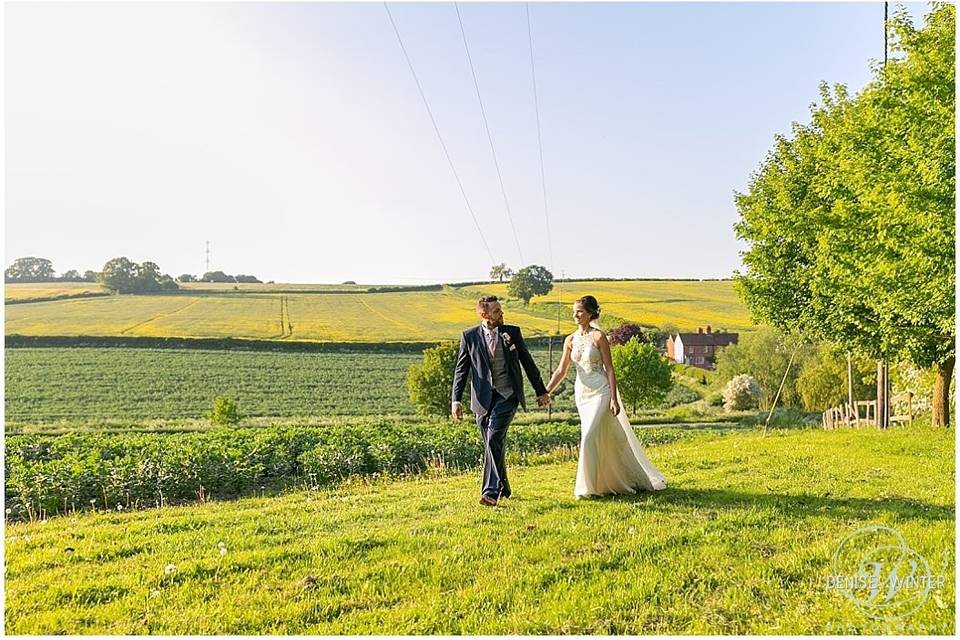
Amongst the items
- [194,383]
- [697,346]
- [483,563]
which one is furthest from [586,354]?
[697,346]

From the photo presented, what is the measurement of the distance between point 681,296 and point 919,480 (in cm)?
7046

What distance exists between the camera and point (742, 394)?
156ft

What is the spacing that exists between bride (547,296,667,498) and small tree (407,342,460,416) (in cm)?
3029

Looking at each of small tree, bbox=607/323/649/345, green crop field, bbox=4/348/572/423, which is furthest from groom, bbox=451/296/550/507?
small tree, bbox=607/323/649/345

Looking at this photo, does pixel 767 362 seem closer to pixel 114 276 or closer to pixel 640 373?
pixel 640 373

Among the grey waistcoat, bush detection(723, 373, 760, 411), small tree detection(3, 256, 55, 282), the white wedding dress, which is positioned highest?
small tree detection(3, 256, 55, 282)

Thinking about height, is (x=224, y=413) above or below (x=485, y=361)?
below

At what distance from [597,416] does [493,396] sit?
121 centimetres

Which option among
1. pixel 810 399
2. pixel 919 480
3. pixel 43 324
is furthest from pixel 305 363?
pixel 919 480

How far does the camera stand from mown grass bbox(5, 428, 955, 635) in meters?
5.22

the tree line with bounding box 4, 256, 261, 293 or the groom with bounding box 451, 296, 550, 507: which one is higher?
the tree line with bounding box 4, 256, 261, 293

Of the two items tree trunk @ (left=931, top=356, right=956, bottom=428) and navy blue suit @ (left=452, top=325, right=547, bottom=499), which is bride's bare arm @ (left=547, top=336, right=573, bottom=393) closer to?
navy blue suit @ (left=452, top=325, right=547, bottom=499)

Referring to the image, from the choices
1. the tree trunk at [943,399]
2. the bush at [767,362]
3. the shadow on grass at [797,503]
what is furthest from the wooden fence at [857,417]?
the bush at [767,362]

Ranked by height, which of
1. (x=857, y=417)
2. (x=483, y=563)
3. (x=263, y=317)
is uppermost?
(x=263, y=317)
